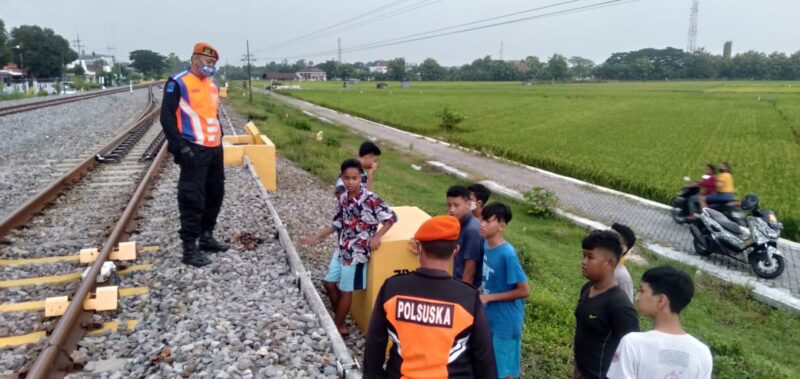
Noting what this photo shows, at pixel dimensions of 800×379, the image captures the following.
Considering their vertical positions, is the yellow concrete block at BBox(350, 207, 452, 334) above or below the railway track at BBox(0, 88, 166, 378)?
above

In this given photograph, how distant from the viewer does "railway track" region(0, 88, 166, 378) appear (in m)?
3.97

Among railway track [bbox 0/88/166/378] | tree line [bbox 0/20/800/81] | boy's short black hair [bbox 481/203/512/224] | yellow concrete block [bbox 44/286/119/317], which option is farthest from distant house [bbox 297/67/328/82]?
boy's short black hair [bbox 481/203/512/224]

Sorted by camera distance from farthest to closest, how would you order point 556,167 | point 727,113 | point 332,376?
point 727,113 < point 556,167 < point 332,376

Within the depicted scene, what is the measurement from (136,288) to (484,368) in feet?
11.6

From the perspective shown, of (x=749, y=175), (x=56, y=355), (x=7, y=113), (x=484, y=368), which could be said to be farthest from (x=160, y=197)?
(x=7, y=113)

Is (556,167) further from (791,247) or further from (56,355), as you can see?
(56,355)

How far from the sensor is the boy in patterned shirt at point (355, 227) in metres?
4.27

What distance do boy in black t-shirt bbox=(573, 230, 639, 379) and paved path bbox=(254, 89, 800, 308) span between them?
5.78 m

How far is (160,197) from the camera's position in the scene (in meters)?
8.00

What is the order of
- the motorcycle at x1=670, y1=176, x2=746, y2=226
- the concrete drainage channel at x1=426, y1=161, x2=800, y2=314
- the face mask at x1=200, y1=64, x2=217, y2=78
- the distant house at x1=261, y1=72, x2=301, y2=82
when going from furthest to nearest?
the distant house at x1=261, y1=72, x2=301, y2=82 → the motorcycle at x1=670, y1=176, x2=746, y2=226 → the concrete drainage channel at x1=426, y1=161, x2=800, y2=314 → the face mask at x1=200, y1=64, x2=217, y2=78

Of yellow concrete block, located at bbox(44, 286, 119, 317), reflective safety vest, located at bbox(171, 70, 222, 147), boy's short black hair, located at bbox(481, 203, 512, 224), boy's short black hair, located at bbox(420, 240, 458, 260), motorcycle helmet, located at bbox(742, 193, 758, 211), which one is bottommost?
motorcycle helmet, located at bbox(742, 193, 758, 211)

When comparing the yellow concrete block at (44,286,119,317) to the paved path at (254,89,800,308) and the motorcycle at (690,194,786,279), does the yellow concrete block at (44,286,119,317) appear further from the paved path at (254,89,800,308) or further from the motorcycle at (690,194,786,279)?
the motorcycle at (690,194,786,279)

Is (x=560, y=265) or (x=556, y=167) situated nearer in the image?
(x=560, y=265)

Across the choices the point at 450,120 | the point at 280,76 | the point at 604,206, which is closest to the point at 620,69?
the point at 280,76
